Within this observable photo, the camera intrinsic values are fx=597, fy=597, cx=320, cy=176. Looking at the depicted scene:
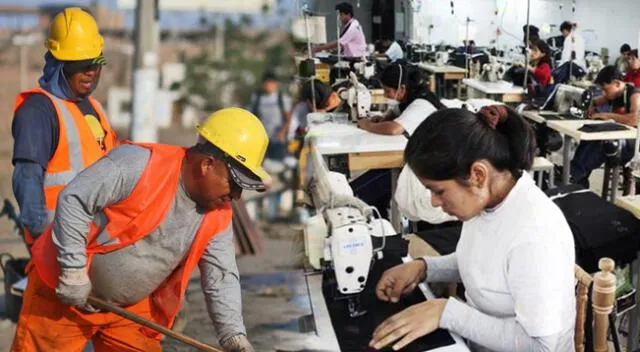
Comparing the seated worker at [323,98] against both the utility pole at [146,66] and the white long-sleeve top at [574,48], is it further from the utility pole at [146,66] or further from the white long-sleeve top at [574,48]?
the white long-sleeve top at [574,48]

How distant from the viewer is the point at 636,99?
3230 mm

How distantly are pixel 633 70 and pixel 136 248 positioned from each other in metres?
3.24

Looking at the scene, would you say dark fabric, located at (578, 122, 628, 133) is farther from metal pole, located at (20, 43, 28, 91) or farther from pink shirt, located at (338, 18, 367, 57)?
metal pole, located at (20, 43, 28, 91)

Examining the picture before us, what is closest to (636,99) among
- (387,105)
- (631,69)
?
(631,69)

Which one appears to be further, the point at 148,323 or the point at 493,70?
the point at 493,70

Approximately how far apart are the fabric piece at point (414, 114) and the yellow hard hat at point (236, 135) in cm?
170

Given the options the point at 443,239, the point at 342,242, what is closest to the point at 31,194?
the point at 342,242

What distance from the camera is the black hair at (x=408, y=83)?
265 cm

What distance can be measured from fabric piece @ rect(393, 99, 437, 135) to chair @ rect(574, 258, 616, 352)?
1.50 metres

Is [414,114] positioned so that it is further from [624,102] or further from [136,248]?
[136,248]

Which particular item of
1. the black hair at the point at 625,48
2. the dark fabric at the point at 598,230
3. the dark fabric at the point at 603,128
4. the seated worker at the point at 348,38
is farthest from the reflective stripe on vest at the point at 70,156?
the black hair at the point at 625,48

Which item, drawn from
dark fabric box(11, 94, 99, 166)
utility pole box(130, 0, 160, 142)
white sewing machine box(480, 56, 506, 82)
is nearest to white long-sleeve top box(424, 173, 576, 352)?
utility pole box(130, 0, 160, 142)

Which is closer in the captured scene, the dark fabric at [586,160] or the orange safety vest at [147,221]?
the orange safety vest at [147,221]

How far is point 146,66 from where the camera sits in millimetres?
1037
